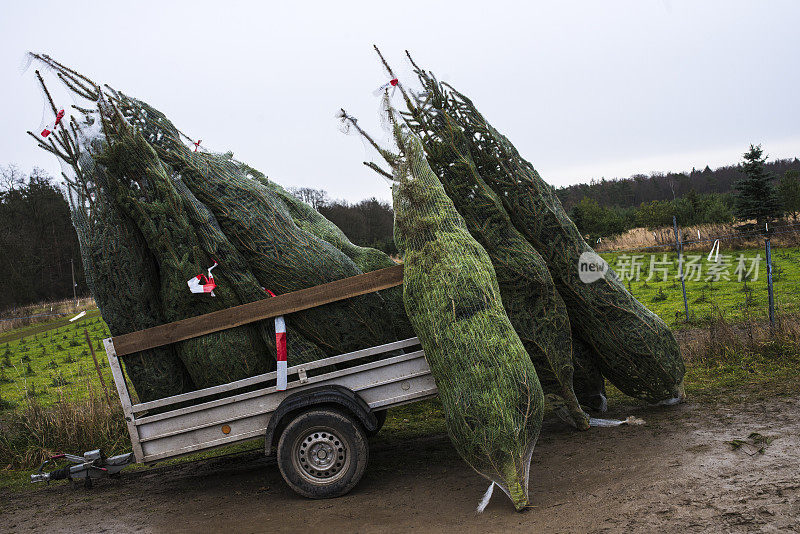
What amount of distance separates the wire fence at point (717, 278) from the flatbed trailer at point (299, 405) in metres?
5.64

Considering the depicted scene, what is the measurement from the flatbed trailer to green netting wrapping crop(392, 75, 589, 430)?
1101 millimetres

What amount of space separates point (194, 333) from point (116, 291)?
0.77 m

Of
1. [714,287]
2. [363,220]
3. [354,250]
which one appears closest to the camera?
[354,250]

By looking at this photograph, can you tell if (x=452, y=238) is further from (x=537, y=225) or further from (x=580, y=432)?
(x=580, y=432)

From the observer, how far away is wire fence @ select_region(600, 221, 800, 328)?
1073cm

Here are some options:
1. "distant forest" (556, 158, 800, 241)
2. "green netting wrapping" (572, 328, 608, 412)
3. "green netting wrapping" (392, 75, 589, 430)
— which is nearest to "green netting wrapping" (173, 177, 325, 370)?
"green netting wrapping" (392, 75, 589, 430)

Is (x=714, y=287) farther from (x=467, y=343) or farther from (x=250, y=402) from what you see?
(x=250, y=402)

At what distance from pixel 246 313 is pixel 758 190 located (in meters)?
25.5

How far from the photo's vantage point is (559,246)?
18.3ft

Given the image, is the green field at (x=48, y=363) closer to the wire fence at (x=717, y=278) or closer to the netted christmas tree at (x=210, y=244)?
the netted christmas tree at (x=210, y=244)

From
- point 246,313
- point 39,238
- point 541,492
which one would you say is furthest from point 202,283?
point 39,238

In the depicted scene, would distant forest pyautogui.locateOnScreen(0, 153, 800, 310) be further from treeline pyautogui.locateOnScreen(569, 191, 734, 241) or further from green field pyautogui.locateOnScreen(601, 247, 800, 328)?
green field pyautogui.locateOnScreen(601, 247, 800, 328)

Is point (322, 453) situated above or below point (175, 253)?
below

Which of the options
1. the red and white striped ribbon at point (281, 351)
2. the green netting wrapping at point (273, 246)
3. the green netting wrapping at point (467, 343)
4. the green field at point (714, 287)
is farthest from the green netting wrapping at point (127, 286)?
the green field at point (714, 287)
